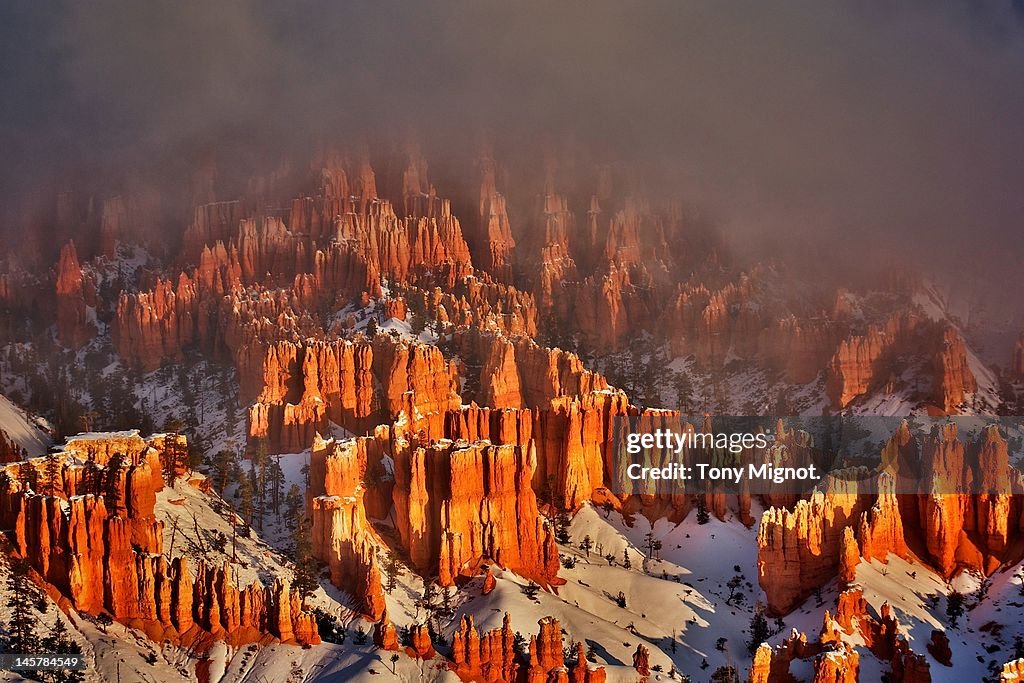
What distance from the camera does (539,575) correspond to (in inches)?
3396

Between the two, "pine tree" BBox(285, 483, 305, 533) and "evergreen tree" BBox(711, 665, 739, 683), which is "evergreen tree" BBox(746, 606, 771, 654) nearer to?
"evergreen tree" BBox(711, 665, 739, 683)

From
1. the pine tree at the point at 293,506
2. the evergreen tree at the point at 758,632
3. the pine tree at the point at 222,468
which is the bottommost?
the evergreen tree at the point at 758,632

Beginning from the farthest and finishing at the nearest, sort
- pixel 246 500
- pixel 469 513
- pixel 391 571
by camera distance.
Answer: pixel 246 500 < pixel 469 513 < pixel 391 571

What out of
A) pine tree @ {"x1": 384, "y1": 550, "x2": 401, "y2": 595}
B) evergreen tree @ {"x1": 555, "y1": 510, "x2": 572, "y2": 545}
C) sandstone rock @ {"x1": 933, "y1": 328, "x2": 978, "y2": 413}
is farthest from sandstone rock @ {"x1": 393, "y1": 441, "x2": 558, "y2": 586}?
sandstone rock @ {"x1": 933, "y1": 328, "x2": 978, "y2": 413}

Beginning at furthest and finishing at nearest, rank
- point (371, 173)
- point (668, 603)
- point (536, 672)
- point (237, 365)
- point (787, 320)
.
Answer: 1. point (371, 173)
2. point (787, 320)
3. point (237, 365)
4. point (668, 603)
5. point (536, 672)

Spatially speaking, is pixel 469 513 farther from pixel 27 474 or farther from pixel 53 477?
pixel 27 474

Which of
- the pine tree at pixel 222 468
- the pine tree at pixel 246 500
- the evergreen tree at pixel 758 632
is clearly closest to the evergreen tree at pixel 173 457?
the pine tree at pixel 222 468

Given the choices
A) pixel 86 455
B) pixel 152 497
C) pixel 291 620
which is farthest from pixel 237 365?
pixel 291 620

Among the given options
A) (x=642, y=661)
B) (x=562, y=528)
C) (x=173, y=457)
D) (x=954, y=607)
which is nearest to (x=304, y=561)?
(x=173, y=457)

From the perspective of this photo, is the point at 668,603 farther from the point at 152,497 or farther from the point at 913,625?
the point at 152,497

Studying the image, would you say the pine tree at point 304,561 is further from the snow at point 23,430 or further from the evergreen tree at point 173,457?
the snow at point 23,430

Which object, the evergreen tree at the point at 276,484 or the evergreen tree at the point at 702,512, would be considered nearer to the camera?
the evergreen tree at the point at 276,484

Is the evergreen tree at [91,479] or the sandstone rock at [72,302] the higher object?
the sandstone rock at [72,302]

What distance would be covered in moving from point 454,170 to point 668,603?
8271 cm
